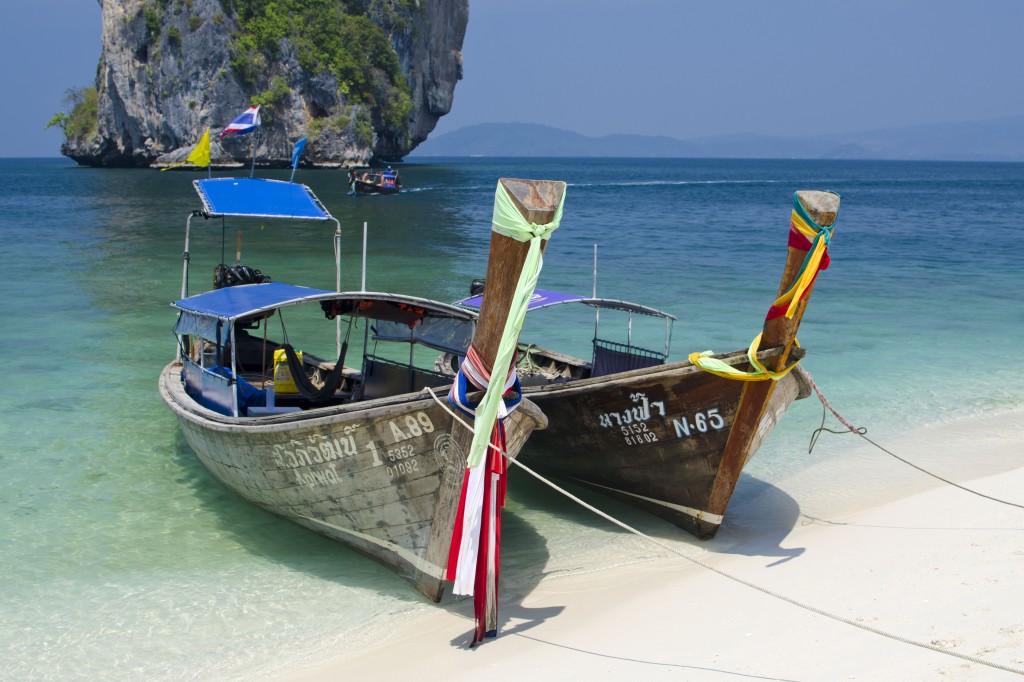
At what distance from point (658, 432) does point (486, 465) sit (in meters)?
2.02

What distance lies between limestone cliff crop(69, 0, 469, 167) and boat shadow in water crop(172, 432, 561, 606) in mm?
66558

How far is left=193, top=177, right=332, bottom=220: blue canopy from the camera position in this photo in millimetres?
9562

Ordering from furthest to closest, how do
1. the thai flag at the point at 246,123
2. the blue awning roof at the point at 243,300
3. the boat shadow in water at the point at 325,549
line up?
the thai flag at the point at 246,123 → the blue awning roof at the point at 243,300 → the boat shadow in water at the point at 325,549

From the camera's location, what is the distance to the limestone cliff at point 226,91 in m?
75.9

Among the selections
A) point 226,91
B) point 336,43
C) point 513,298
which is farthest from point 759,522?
point 336,43

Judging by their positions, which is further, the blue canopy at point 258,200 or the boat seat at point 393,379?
the blue canopy at point 258,200

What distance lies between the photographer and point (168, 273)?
914 inches

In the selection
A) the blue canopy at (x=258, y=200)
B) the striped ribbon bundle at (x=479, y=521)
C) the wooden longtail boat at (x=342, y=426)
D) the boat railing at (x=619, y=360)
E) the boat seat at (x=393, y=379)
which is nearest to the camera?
the striped ribbon bundle at (x=479, y=521)

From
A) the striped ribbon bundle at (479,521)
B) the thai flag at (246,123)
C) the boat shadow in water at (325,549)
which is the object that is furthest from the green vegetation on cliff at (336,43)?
the striped ribbon bundle at (479,521)

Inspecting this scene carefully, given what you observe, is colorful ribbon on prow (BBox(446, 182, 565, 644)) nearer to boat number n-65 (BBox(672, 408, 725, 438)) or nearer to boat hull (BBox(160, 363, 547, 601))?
boat hull (BBox(160, 363, 547, 601))

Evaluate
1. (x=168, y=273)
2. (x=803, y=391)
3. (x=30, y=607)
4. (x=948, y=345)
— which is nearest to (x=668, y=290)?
(x=948, y=345)

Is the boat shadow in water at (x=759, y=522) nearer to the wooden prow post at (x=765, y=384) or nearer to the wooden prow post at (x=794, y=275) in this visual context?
the wooden prow post at (x=765, y=384)

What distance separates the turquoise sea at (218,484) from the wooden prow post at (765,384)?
0.62 metres

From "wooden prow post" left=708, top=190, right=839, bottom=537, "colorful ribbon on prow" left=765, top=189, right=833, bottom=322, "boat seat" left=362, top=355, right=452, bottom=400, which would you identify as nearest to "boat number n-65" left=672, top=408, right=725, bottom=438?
"wooden prow post" left=708, top=190, right=839, bottom=537
